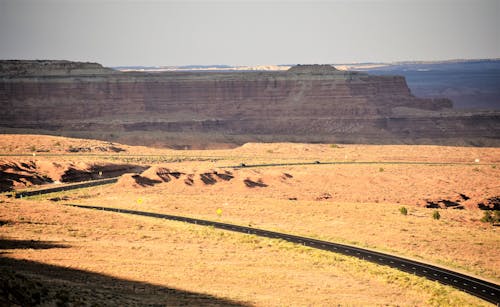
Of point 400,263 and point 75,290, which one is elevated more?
point 75,290

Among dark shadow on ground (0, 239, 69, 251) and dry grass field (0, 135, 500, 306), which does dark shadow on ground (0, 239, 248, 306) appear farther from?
dark shadow on ground (0, 239, 69, 251)

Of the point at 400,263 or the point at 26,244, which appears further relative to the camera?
the point at 400,263

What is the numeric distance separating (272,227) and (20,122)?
81.0 m

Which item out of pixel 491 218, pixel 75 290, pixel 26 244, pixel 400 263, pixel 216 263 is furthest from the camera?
pixel 491 218

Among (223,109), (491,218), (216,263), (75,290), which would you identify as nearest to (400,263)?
(216,263)

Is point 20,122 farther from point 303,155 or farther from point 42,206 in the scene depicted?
point 42,206

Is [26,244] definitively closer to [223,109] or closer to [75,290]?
[75,290]

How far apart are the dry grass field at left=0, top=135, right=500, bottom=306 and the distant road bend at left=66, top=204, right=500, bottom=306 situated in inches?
68.4

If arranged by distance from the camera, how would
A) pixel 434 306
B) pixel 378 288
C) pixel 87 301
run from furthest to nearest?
pixel 378 288 → pixel 434 306 → pixel 87 301

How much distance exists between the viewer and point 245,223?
72.1 m

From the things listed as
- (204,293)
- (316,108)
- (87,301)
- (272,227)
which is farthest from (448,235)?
(316,108)

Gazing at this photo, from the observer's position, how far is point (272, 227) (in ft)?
232

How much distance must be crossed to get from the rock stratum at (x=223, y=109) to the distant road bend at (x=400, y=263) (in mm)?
67634

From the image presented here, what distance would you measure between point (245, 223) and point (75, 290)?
35.8 metres
